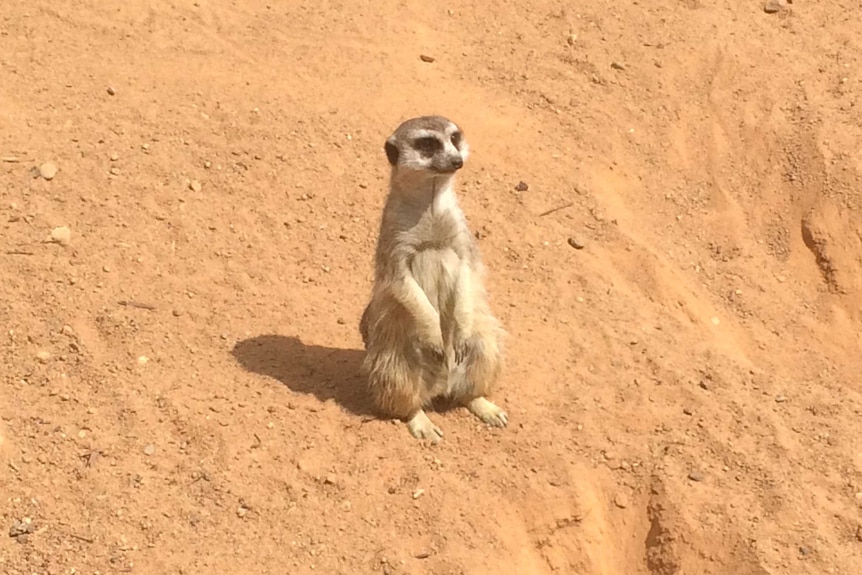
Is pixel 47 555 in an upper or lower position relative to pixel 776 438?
lower

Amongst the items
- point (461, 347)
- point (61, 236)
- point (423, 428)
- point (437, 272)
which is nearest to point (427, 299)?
point (437, 272)

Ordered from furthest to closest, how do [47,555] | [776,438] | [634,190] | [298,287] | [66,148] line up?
[634,190] < [66,148] < [298,287] < [776,438] < [47,555]

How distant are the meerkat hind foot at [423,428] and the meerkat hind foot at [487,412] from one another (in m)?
0.16

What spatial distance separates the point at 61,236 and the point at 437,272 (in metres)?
1.64

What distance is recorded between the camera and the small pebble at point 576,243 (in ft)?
14.6

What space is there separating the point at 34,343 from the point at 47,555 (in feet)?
3.12

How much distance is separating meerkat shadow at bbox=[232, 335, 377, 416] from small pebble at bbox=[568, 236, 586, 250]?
1133 mm

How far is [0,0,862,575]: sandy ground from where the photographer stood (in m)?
3.11

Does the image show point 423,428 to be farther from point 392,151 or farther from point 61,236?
point 61,236

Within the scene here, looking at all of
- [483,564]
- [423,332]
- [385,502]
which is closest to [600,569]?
[483,564]

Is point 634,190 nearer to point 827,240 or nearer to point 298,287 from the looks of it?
point 827,240

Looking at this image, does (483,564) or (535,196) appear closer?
(483,564)

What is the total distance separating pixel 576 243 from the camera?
4.44 metres

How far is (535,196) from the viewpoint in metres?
4.74
